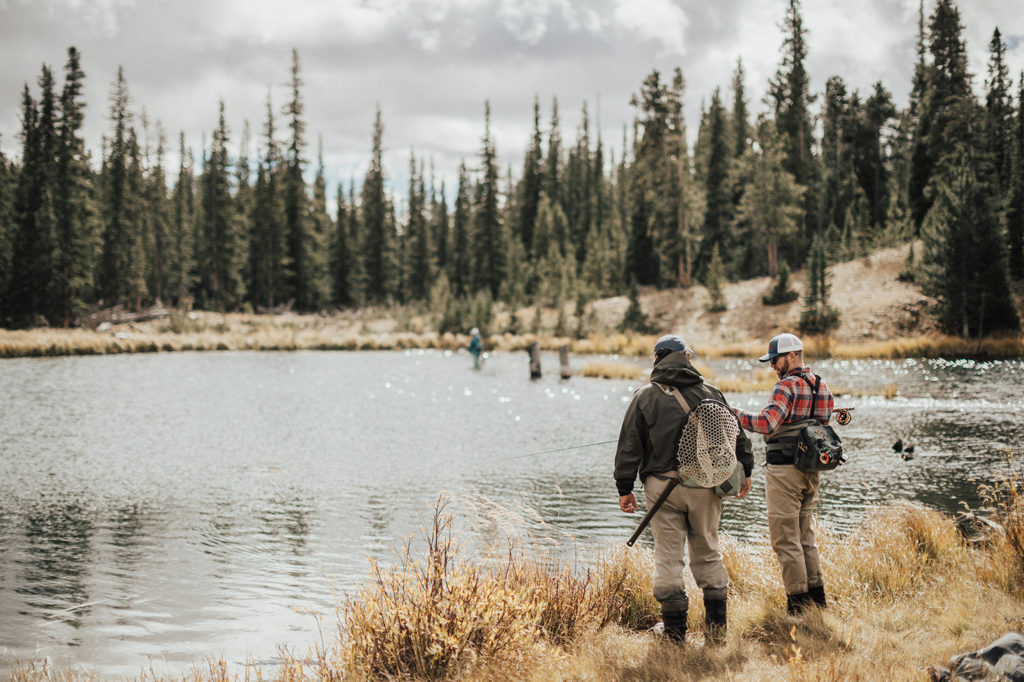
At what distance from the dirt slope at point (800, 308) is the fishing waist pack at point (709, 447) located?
1371 inches

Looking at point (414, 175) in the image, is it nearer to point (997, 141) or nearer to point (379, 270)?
point (379, 270)

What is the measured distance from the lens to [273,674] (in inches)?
217

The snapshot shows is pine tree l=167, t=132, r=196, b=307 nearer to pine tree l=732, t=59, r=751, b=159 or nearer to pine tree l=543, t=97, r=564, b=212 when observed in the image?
pine tree l=543, t=97, r=564, b=212

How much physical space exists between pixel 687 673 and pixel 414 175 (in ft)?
285

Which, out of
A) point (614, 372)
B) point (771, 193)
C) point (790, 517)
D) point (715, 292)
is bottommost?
point (614, 372)

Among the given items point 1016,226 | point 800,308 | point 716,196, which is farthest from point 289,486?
point 716,196

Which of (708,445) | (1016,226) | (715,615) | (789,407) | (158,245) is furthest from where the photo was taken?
(158,245)

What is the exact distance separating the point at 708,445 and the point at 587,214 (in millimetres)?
74961

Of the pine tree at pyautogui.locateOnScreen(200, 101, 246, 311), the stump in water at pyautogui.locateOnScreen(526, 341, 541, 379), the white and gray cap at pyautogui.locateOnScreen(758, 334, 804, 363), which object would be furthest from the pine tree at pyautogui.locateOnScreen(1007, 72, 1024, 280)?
the pine tree at pyautogui.locateOnScreen(200, 101, 246, 311)

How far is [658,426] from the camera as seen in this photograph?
4.81 metres

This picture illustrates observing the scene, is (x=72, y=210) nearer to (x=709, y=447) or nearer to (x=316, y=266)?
(x=316, y=266)

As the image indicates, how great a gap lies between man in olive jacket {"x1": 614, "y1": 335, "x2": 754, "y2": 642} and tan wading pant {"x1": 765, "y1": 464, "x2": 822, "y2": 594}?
36cm

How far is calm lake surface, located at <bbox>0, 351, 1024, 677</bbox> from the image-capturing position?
6.84 metres

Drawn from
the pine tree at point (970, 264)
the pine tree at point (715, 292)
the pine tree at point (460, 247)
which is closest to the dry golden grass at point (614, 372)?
the pine tree at point (970, 264)
